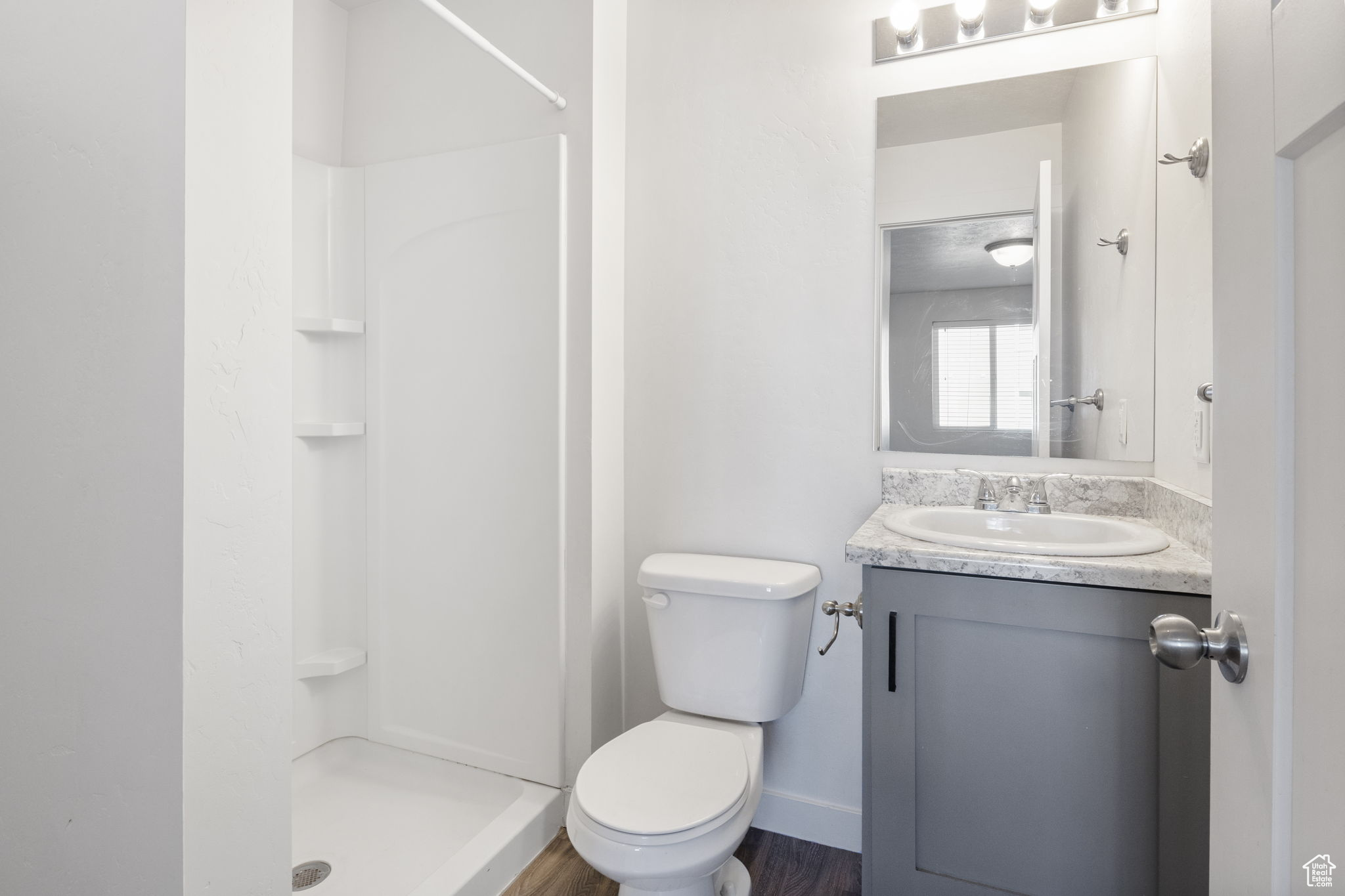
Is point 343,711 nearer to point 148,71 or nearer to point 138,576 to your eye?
point 138,576

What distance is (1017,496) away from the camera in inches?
65.4

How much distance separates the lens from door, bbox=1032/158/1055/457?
1.69 meters

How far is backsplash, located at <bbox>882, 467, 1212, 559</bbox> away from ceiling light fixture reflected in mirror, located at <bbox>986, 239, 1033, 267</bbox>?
52cm

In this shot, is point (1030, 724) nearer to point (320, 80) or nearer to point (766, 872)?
point (766, 872)

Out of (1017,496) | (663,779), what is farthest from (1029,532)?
(663,779)

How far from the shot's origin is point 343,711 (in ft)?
7.68

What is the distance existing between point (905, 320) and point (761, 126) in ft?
2.22

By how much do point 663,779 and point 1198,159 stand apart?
1603mm

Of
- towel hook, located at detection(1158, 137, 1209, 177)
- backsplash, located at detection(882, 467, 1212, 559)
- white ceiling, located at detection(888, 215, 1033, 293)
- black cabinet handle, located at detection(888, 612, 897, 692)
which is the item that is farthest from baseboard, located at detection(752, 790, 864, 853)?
towel hook, located at detection(1158, 137, 1209, 177)

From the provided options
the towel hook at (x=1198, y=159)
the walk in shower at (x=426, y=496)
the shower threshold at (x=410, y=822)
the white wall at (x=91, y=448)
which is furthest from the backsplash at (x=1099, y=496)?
the white wall at (x=91, y=448)

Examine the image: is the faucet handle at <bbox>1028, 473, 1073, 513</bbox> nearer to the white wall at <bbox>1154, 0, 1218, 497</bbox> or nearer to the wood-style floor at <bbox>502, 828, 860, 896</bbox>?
the white wall at <bbox>1154, 0, 1218, 497</bbox>

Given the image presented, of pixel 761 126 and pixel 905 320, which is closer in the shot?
pixel 905 320

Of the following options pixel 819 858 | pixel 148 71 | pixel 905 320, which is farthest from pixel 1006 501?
pixel 148 71

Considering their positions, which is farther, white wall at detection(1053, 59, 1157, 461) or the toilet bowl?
white wall at detection(1053, 59, 1157, 461)
